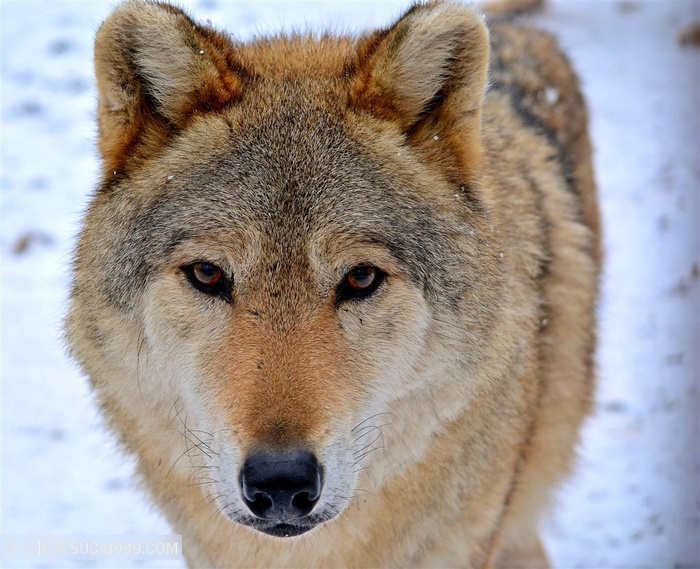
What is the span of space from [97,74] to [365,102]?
992 mm

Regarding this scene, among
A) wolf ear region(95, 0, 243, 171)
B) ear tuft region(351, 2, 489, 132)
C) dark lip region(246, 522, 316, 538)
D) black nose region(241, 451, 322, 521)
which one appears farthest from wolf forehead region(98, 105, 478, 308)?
dark lip region(246, 522, 316, 538)

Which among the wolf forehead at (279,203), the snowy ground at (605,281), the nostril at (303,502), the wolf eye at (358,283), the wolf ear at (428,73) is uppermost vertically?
the wolf ear at (428,73)

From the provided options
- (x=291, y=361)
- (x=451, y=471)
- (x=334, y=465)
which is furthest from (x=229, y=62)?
(x=451, y=471)

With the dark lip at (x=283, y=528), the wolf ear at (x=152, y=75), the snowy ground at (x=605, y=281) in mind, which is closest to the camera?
the dark lip at (x=283, y=528)

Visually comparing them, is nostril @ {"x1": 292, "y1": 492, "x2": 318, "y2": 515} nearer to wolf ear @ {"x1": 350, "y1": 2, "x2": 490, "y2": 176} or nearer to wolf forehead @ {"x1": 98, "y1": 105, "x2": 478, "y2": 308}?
wolf forehead @ {"x1": 98, "y1": 105, "x2": 478, "y2": 308}

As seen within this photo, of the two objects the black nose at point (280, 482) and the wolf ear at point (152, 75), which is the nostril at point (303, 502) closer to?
the black nose at point (280, 482)

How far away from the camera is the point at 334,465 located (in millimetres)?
2838

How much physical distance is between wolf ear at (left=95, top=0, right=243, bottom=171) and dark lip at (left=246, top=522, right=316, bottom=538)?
1.44 meters

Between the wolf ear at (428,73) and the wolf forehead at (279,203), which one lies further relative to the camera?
the wolf ear at (428,73)

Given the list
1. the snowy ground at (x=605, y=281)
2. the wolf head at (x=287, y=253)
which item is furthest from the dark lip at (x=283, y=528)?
the snowy ground at (x=605, y=281)

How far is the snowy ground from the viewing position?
18.7ft

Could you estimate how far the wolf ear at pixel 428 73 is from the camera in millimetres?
3258

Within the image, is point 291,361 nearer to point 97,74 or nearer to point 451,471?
point 451,471

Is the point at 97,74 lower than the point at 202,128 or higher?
higher
